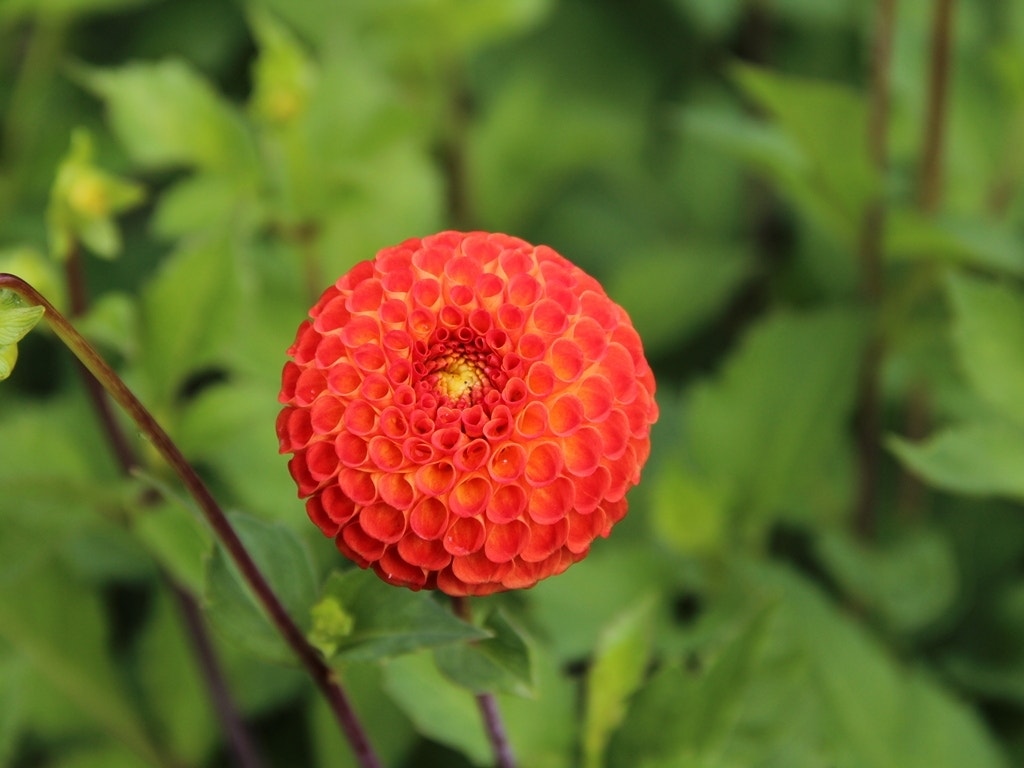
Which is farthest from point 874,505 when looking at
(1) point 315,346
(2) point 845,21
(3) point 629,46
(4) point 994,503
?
(1) point 315,346

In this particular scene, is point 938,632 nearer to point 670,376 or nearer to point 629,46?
point 670,376

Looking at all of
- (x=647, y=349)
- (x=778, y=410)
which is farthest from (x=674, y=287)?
(x=778, y=410)

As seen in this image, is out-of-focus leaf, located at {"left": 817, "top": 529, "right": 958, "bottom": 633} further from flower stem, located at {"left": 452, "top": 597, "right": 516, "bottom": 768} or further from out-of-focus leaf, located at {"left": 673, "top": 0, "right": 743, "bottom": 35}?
out-of-focus leaf, located at {"left": 673, "top": 0, "right": 743, "bottom": 35}

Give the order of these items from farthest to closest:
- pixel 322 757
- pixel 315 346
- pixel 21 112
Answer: pixel 21 112 < pixel 322 757 < pixel 315 346

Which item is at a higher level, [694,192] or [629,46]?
[629,46]

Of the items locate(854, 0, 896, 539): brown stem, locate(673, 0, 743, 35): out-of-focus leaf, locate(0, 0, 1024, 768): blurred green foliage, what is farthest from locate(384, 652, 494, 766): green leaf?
locate(673, 0, 743, 35): out-of-focus leaf

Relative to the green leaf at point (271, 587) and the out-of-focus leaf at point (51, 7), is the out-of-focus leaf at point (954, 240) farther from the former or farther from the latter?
the out-of-focus leaf at point (51, 7)
